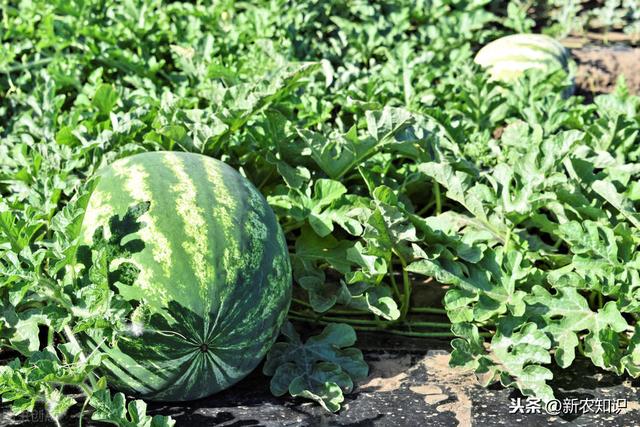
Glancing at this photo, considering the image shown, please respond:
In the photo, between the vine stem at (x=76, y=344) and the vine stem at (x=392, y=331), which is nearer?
the vine stem at (x=76, y=344)

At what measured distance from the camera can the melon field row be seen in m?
2.48

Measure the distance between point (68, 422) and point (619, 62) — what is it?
12.1 ft

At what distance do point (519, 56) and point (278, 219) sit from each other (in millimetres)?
1979

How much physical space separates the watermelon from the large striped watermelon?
2.25 meters

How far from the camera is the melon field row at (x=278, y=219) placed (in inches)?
97.7

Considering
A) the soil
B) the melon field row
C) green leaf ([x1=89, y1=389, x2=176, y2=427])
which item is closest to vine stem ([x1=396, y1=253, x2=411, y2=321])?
the melon field row

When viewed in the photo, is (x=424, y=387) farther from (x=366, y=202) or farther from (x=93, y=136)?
(x=93, y=136)

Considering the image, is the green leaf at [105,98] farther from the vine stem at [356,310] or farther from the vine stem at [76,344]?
the vine stem at [76,344]

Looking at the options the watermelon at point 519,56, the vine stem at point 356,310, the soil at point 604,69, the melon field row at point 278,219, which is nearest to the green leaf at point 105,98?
the melon field row at point 278,219

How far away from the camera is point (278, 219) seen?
322 cm

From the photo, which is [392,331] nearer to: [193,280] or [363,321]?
[363,321]

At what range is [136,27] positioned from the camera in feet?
14.3

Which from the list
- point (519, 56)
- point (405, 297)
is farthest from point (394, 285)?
point (519, 56)

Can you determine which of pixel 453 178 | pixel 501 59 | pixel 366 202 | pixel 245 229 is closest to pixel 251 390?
pixel 245 229
